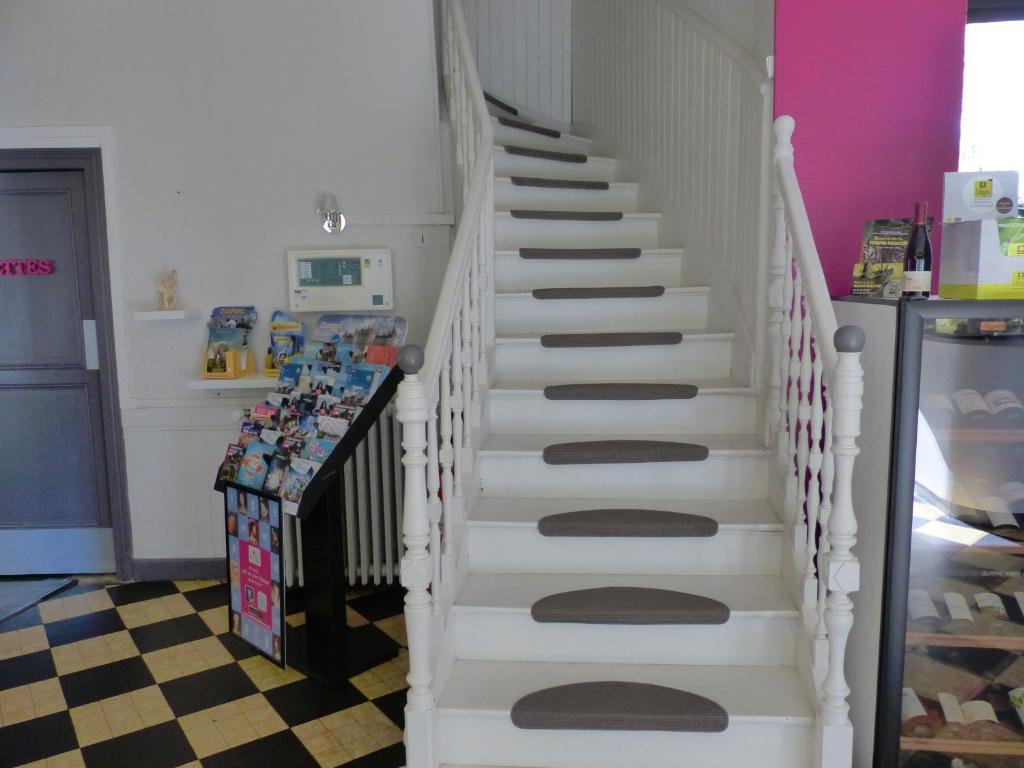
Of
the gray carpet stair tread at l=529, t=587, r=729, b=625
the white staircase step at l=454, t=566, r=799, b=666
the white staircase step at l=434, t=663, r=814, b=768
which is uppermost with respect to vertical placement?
the gray carpet stair tread at l=529, t=587, r=729, b=625

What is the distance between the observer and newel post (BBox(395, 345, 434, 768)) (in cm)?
195

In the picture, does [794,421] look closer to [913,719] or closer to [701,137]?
[913,719]

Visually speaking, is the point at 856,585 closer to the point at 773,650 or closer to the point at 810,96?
the point at 773,650

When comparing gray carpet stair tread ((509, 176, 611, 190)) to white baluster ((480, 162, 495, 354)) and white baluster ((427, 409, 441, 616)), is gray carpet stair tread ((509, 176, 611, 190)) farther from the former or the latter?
white baluster ((427, 409, 441, 616))

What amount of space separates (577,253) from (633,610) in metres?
1.77

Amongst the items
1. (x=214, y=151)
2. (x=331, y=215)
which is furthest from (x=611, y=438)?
(x=214, y=151)

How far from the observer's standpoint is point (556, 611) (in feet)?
7.59

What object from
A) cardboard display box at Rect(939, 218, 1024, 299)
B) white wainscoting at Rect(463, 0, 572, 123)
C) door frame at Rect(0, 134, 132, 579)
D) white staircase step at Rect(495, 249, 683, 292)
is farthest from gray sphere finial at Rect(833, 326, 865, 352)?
white wainscoting at Rect(463, 0, 572, 123)

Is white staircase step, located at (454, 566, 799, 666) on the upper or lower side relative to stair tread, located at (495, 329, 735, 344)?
lower

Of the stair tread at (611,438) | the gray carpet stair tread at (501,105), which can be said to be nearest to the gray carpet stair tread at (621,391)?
the stair tread at (611,438)

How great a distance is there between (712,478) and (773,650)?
2.09 feet

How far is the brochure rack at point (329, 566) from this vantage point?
2.78 m

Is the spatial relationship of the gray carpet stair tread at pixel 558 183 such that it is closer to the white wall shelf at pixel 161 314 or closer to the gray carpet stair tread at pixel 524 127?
the gray carpet stair tread at pixel 524 127

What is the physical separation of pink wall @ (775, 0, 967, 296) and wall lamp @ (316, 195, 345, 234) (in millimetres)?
1996
